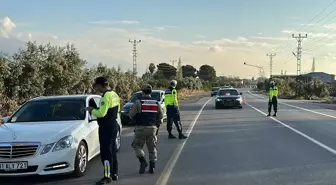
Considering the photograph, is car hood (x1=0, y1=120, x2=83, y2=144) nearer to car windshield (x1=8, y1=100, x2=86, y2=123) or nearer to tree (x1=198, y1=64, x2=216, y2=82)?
car windshield (x1=8, y1=100, x2=86, y2=123)

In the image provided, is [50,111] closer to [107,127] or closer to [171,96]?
[107,127]

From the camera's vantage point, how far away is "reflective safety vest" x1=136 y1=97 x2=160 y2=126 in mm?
8070

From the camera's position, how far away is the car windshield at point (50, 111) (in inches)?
341

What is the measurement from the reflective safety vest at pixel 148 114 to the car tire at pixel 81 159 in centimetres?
109

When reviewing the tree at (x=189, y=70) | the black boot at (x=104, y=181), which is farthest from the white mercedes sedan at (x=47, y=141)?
the tree at (x=189, y=70)

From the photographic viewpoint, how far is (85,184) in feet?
23.5

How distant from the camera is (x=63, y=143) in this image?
24.0 ft

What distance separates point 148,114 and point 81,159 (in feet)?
4.78

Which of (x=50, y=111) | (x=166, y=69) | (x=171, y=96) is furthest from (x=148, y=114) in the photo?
(x=166, y=69)

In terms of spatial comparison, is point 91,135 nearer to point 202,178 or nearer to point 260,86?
point 202,178

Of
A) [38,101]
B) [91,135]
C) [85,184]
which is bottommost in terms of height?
[85,184]

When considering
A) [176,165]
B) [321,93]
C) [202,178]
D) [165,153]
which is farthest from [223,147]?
[321,93]

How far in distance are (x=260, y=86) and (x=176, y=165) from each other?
111537 millimetres

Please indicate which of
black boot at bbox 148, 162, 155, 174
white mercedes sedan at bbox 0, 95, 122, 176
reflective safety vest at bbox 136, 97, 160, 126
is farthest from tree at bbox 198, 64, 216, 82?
black boot at bbox 148, 162, 155, 174
